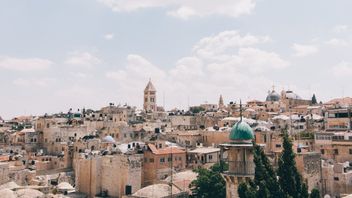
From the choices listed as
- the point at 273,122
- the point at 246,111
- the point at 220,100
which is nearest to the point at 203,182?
the point at 273,122

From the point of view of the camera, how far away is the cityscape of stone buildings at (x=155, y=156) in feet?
92.5

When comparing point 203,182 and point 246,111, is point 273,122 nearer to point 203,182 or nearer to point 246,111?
point 246,111

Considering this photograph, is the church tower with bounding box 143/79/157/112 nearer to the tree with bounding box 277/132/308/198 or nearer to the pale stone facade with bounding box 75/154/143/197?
the pale stone facade with bounding box 75/154/143/197

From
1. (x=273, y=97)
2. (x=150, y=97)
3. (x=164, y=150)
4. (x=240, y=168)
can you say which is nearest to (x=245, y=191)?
(x=240, y=168)

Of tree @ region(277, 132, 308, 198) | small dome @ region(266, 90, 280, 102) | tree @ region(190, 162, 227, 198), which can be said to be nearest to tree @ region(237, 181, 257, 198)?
tree @ region(277, 132, 308, 198)

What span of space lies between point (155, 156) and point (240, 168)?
1636 centimetres

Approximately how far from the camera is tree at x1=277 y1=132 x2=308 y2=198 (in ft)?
59.1

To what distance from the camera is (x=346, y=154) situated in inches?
1328

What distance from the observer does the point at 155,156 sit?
112ft

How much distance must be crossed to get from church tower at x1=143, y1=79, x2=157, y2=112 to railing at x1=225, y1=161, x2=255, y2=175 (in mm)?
59858

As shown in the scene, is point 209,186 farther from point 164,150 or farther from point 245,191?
point 245,191

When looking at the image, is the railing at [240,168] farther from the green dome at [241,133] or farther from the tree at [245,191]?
the green dome at [241,133]

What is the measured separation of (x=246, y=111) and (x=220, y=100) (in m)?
24.2

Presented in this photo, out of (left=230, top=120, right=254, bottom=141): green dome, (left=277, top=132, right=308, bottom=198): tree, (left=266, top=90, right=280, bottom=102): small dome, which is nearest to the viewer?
(left=277, top=132, right=308, bottom=198): tree
